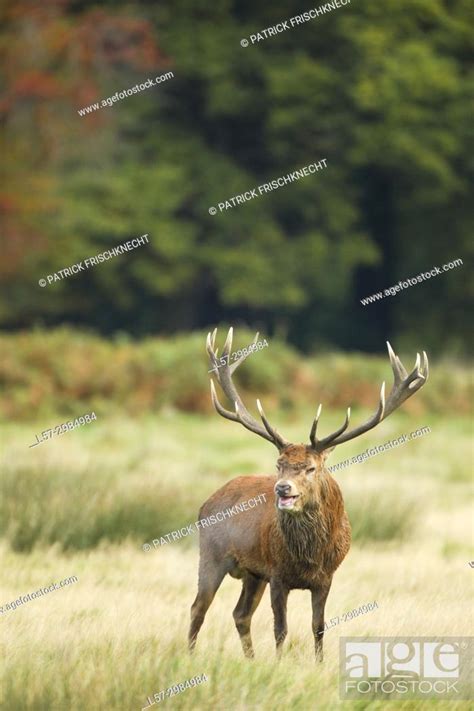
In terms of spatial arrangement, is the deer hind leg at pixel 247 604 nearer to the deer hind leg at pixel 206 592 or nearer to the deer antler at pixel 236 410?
the deer hind leg at pixel 206 592

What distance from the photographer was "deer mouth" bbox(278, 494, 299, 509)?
279 inches

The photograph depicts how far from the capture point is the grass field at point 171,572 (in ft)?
21.8

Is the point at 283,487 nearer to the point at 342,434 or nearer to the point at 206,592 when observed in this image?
the point at 342,434

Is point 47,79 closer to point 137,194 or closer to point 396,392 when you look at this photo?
point 137,194

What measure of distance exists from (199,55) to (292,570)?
2521cm

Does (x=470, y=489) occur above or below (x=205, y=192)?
above

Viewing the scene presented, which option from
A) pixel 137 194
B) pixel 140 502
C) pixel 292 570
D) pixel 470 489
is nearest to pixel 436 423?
pixel 470 489

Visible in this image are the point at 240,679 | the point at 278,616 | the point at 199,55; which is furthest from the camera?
the point at 199,55

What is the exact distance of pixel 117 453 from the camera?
1639cm

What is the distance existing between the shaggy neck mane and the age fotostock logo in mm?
540

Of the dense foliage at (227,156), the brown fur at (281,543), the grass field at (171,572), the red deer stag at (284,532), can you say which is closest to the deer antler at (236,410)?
the red deer stag at (284,532)

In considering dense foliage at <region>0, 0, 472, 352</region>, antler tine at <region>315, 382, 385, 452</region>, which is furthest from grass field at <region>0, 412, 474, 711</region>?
dense foliage at <region>0, 0, 472, 352</region>

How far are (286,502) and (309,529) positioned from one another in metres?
0.37

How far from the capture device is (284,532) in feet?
24.4
